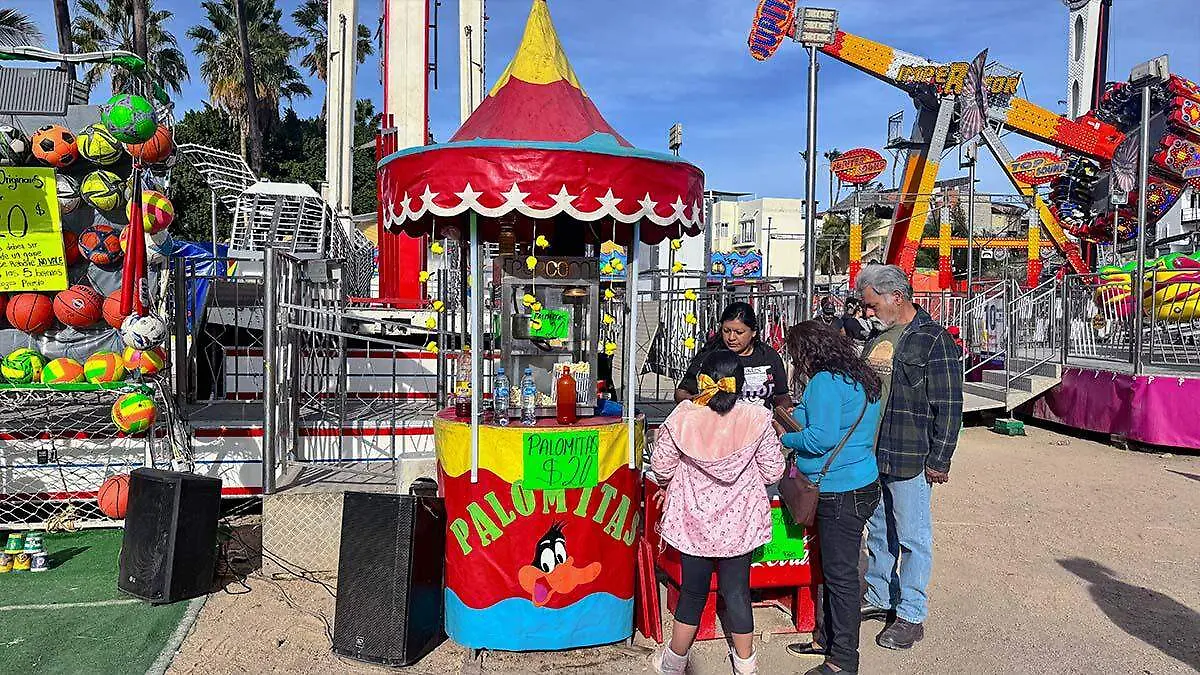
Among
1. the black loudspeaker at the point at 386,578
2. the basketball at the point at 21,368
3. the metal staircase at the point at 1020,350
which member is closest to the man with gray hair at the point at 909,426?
the black loudspeaker at the point at 386,578

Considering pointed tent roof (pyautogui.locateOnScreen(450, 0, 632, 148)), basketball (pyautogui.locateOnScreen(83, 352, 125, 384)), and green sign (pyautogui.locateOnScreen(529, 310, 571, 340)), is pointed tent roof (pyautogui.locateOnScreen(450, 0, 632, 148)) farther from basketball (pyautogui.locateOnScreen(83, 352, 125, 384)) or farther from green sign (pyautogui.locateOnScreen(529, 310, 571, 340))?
basketball (pyautogui.locateOnScreen(83, 352, 125, 384))

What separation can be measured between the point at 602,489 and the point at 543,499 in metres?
0.33

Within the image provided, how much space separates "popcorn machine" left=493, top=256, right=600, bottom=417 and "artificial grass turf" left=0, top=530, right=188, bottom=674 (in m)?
2.52

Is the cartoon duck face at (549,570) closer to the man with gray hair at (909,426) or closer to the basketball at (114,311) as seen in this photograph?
the man with gray hair at (909,426)

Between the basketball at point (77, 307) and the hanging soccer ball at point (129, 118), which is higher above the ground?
the hanging soccer ball at point (129, 118)

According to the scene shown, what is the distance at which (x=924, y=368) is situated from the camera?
4.36 metres

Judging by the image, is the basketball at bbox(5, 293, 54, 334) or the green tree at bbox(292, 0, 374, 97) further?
the green tree at bbox(292, 0, 374, 97)

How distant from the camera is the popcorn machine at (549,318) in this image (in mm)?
5141

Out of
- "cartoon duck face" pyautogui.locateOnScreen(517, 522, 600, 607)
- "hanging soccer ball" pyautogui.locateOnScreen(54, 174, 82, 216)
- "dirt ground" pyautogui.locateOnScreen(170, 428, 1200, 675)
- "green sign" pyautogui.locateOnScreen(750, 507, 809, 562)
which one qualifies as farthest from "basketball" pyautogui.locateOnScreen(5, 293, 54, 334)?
"green sign" pyautogui.locateOnScreen(750, 507, 809, 562)

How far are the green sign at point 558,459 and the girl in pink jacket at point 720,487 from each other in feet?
1.71

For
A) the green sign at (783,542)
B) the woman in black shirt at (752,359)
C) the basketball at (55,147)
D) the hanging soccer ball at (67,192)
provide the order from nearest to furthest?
1. the green sign at (783,542)
2. the woman in black shirt at (752,359)
3. the basketball at (55,147)
4. the hanging soccer ball at (67,192)

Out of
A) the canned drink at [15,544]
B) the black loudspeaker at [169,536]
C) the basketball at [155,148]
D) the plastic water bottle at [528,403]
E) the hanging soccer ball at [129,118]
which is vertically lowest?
the canned drink at [15,544]

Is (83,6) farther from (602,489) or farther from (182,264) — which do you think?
(602,489)

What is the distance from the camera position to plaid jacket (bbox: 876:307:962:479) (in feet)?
14.2
